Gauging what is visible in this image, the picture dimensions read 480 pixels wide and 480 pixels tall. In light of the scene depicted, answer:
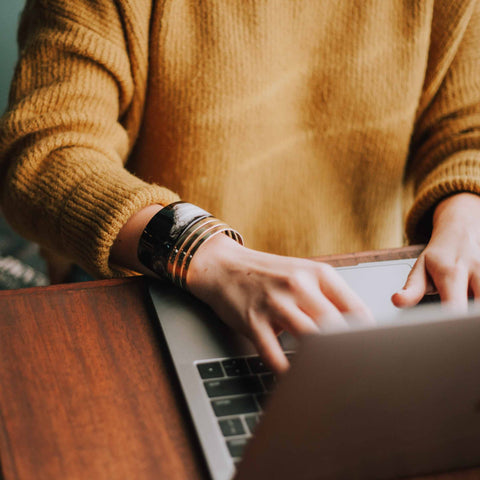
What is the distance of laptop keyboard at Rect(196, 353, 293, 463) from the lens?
1.16 ft

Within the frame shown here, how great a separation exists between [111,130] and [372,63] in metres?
0.41

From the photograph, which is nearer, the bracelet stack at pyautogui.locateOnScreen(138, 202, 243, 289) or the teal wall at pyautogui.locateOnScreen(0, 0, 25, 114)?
the bracelet stack at pyautogui.locateOnScreen(138, 202, 243, 289)

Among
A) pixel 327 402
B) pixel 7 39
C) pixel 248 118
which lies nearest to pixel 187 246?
pixel 327 402

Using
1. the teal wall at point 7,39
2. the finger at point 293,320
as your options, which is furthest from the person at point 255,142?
the teal wall at point 7,39

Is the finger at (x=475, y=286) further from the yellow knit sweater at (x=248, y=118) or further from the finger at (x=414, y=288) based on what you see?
the yellow knit sweater at (x=248, y=118)

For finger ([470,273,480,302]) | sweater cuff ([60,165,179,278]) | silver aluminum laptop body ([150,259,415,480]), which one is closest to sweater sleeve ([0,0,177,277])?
sweater cuff ([60,165,179,278])

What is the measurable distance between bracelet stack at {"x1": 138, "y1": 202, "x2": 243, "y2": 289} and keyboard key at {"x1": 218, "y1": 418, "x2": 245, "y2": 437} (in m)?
0.16

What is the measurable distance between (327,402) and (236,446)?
0.09 meters

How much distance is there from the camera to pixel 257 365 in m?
0.41

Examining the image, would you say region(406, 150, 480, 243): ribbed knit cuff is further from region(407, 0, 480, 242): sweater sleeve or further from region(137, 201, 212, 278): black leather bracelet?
region(137, 201, 212, 278): black leather bracelet

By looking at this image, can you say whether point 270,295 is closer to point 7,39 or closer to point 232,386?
point 232,386

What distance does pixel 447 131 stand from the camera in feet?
2.71

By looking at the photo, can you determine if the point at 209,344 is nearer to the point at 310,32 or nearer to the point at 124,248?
the point at 124,248

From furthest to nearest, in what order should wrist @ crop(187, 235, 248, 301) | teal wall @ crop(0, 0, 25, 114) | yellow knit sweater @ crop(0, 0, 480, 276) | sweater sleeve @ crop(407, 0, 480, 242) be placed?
teal wall @ crop(0, 0, 25, 114) → sweater sleeve @ crop(407, 0, 480, 242) → yellow knit sweater @ crop(0, 0, 480, 276) → wrist @ crop(187, 235, 248, 301)
